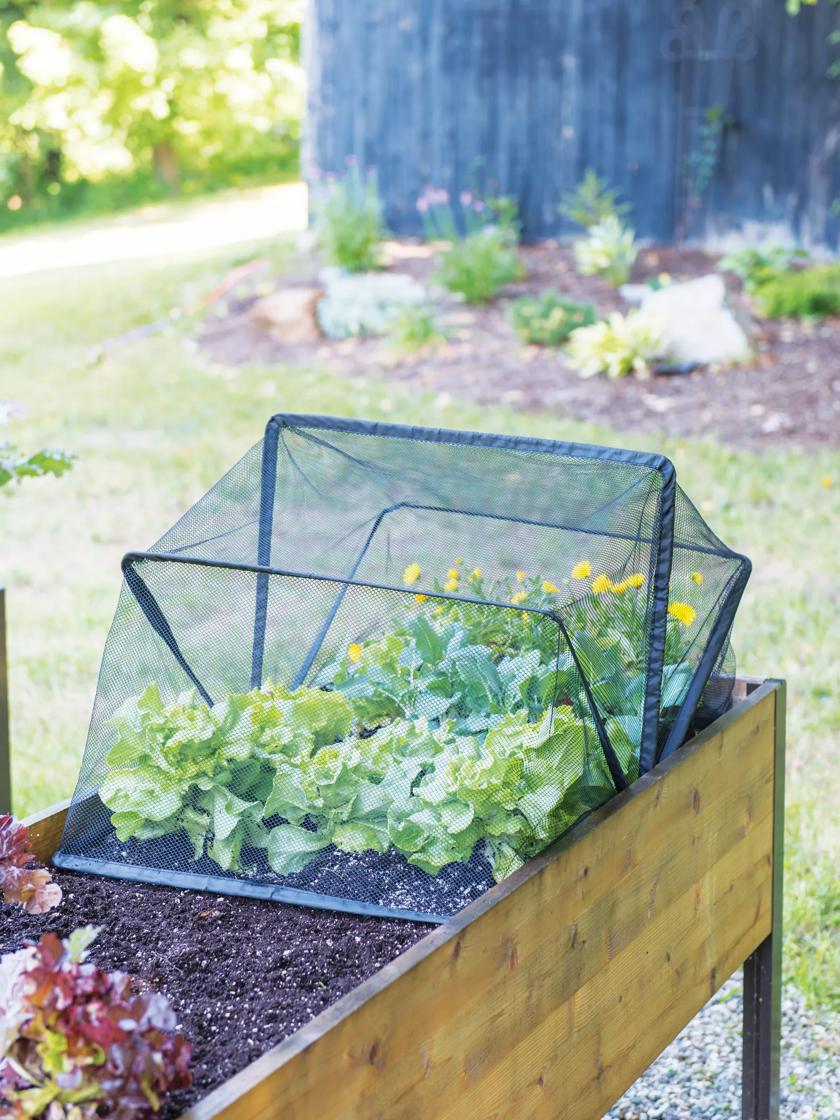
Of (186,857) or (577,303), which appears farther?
(577,303)

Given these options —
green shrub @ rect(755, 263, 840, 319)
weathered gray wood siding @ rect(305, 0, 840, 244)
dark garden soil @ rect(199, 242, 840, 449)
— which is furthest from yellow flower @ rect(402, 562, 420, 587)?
weathered gray wood siding @ rect(305, 0, 840, 244)

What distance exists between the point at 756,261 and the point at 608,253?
0.93 meters

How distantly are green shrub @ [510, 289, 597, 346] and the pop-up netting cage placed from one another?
5.57 metres

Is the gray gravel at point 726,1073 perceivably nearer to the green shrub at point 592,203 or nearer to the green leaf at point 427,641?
the green leaf at point 427,641

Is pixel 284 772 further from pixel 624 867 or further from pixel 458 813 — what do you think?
pixel 624 867

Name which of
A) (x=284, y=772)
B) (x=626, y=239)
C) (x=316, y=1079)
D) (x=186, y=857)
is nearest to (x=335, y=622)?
(x=284, y=772)

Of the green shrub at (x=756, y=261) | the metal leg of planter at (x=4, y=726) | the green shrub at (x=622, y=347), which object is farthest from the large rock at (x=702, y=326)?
the metal leg of planter at (x=4, y=726)

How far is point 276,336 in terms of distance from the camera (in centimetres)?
852

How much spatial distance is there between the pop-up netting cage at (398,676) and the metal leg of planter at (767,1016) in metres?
0.30

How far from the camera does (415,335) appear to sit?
795cm

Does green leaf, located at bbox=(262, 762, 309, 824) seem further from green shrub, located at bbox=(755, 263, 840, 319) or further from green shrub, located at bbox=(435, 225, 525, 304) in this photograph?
green shrub, located at bbox=(435, 225, 525, 304)

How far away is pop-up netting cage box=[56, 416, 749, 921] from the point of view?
6.16ft

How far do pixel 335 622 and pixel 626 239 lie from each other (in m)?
7.24

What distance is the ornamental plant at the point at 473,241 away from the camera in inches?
334
